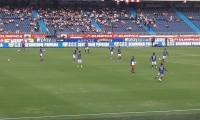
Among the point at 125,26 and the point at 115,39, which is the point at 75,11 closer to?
the point at 125,26

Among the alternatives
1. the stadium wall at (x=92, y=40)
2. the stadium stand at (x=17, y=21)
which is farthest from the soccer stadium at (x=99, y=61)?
the stadium wall at (x=92, y=40)

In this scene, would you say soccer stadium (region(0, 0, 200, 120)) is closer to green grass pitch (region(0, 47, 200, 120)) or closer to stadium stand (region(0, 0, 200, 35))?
green grass pitch (region(0, 47, 200, 120))

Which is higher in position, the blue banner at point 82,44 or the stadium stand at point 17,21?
the stadium stand at point 17,21

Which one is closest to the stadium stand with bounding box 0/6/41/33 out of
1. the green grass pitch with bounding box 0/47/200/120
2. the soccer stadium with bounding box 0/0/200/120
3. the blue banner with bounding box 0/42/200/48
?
the soccer stadium with bounding box 0/0/200/120

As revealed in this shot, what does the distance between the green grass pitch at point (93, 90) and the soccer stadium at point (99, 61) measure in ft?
0.17

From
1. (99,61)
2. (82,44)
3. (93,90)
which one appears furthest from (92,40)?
(93,90)

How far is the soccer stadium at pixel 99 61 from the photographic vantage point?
26.1 m

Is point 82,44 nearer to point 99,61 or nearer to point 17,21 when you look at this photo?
point 17,21

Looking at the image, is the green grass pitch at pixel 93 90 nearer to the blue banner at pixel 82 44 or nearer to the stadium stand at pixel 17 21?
the blue banner at pixel 82 44

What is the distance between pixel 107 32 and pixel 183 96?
52.8m

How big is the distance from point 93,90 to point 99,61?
1957cm

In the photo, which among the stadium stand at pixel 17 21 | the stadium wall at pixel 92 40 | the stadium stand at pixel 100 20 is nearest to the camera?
the stadium wall at pixel 92 40

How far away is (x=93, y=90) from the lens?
31578 mm

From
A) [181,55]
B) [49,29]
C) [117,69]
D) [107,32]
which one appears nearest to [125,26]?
[107,32]
